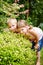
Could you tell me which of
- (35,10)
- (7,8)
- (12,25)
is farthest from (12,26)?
(35,10)

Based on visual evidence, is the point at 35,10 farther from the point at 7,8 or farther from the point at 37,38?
the point at 37,38

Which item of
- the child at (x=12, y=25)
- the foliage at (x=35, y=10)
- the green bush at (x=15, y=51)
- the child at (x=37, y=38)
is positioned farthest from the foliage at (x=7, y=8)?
the foliage at (x=35, y=10)

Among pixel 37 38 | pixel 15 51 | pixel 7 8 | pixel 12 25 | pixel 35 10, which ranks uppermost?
pixel 7 8

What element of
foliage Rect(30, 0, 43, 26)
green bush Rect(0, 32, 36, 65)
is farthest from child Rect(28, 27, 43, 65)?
foliage Rect(30, 0, 43, 26)

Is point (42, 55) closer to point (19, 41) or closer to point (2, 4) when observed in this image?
point (19, 41)

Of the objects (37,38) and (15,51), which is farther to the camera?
(37,38)

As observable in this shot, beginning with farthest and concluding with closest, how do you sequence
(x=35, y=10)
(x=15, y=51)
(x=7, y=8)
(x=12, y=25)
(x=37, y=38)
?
(x=35, y=10)
(x=7, y=8)
(x=12, y=25)
(x=37, y=38)
(x=15, y=51)

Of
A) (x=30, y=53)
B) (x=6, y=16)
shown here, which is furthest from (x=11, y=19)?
(x=30, y=53)

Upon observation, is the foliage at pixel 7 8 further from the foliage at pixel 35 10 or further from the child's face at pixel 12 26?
the foliage at pixel 35 10

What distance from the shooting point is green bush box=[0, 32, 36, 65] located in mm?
4598

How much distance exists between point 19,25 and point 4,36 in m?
0.43

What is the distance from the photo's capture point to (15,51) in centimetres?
482

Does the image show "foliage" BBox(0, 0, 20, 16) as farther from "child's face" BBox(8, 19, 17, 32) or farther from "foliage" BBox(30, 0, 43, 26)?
"foliage" BBox(30, 0, 43, 26)

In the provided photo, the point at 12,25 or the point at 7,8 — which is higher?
the point at 7,8
